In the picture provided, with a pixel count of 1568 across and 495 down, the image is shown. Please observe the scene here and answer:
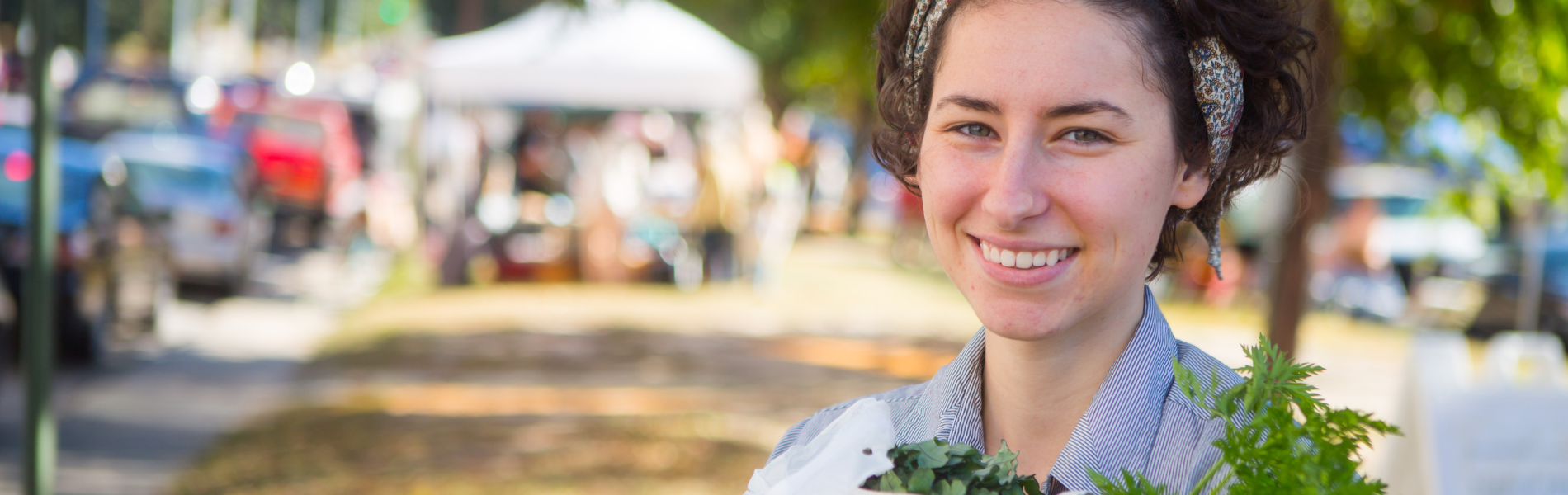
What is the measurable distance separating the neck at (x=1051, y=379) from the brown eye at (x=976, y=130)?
24 centimetres

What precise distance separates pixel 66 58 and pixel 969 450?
22.0m

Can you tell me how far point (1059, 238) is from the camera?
1327 mm

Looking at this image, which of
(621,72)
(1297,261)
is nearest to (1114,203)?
(1297,261)

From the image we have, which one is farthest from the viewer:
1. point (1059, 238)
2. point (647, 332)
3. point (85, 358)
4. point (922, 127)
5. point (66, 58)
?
point (66, 58)

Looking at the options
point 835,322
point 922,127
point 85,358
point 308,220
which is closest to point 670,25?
point 835,322

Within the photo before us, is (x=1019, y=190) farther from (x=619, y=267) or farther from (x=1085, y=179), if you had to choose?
(x=619, y=267)

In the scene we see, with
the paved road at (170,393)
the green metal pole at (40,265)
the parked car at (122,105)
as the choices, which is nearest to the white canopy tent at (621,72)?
the paved road at (170,393)

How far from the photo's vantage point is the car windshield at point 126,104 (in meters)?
14.0

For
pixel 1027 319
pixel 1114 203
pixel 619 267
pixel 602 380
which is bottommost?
pixel 602 380

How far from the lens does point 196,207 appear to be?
10.4 meters

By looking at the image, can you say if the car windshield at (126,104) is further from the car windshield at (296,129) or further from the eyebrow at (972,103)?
the eyebrow at (972,103)

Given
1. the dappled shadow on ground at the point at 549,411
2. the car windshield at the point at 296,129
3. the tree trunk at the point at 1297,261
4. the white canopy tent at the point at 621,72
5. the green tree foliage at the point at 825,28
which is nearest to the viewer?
the green tree foliage at the point at 825,28

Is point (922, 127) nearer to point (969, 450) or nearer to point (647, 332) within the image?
point (969, 450)

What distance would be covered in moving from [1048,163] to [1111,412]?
0.95 ft
